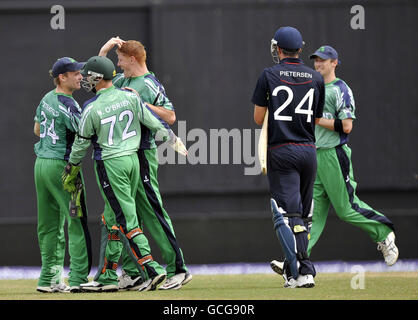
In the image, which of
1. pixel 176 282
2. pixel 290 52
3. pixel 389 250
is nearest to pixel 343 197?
pixel 389 250

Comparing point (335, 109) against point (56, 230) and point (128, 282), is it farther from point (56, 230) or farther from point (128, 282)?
point (56, 230)

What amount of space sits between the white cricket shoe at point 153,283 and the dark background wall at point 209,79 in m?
3.53

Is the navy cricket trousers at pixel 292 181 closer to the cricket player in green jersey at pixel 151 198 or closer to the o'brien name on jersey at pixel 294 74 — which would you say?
the o'brien name on jersey at pixel 294 74

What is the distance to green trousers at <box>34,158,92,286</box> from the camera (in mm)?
9195

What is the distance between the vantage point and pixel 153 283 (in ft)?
29.0

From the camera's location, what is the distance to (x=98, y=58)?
8961 millimetres

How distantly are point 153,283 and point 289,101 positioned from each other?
2076 mm

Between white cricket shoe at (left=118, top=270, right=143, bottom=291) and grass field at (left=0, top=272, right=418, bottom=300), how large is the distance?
42cm

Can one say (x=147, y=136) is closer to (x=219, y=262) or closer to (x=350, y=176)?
(x=350, y=176)

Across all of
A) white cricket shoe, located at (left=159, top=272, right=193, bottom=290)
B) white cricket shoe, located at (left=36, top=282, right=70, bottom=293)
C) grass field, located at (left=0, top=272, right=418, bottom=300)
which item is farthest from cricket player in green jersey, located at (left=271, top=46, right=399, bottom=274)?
white cricket shoe, located at (left=36, top=282, right=70, bottom=293)

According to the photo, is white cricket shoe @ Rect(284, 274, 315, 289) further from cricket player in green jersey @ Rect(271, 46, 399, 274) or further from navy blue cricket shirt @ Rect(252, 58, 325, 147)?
cricket player in green jersey @ Rect(271, 46, 399, 274)

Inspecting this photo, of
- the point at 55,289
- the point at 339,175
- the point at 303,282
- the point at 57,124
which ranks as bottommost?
the point at 55,289
